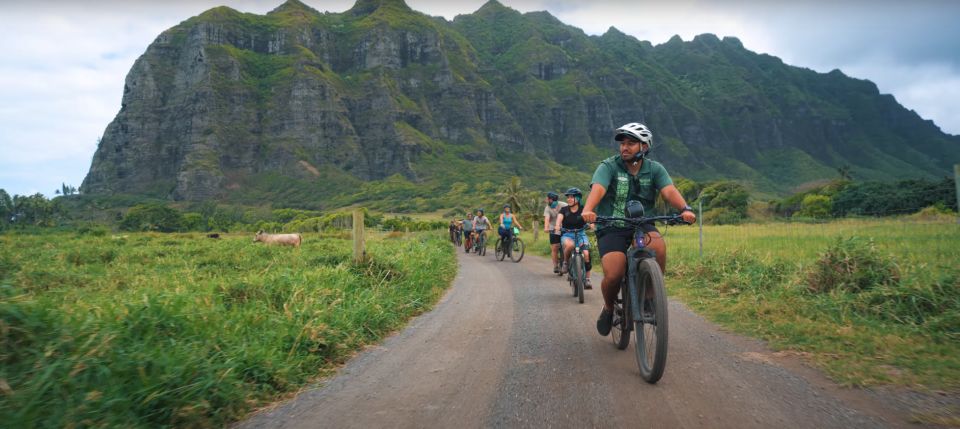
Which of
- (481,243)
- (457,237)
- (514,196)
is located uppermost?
(514,196)

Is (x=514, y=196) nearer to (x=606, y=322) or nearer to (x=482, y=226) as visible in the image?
(x=482, y=226)

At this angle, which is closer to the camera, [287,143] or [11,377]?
[11,377]

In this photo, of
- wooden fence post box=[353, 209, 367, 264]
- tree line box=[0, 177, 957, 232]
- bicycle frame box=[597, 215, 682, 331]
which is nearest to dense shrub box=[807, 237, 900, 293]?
A: bicycle frame box=[597, 215, 682, 331]

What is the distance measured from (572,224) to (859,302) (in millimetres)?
4401

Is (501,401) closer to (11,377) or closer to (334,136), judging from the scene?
(11,377)

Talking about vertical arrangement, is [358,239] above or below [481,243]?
above

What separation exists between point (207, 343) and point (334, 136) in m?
183

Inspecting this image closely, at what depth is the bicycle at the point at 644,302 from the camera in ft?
11.7

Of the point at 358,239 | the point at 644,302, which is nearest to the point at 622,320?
the point at 644,302

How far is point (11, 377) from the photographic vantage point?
9.12 ft

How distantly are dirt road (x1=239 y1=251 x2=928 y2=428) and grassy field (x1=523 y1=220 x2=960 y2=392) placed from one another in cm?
46

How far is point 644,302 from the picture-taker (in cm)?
403

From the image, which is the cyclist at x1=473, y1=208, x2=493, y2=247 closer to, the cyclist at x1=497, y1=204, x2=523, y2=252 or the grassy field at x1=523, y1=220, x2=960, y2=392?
the cyclist at x1=497, y1=204, x2=523, y2=252

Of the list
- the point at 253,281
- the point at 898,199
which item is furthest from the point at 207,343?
the point at 898,199
